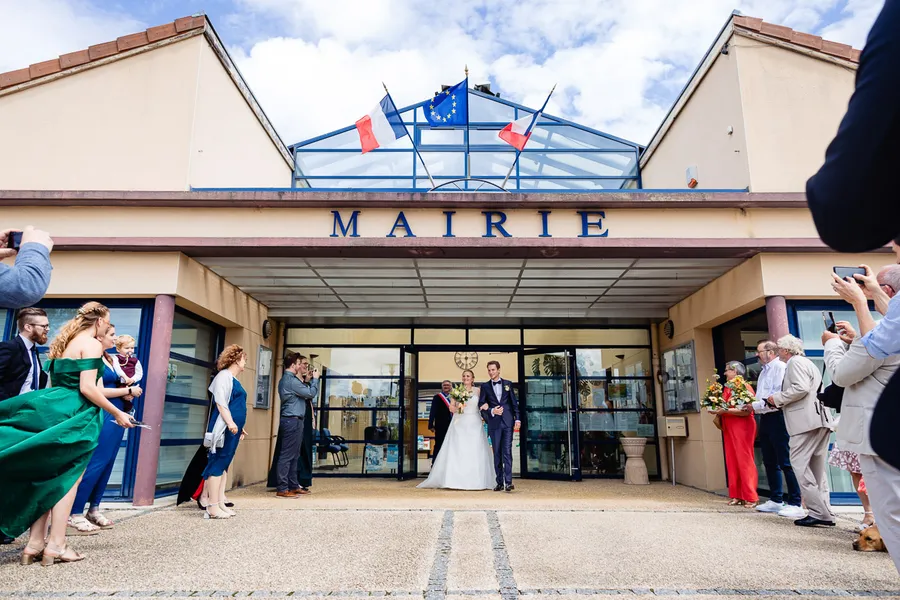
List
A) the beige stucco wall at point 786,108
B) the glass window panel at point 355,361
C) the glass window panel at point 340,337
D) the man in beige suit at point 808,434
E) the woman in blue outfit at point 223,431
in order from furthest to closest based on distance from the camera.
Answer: the glass window panel at point 340,337, the glass window panel at point 355,361, the beige stucco wall at point 786,108, the woman in blue outfit at point 223,431, the man in beige suit at point 808,434

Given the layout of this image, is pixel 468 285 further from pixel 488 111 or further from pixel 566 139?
pixel 488 111

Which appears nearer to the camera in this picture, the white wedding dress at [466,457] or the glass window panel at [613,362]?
the white wedding dress at [466,457]

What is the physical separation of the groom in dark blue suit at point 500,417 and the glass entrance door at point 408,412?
198 cm

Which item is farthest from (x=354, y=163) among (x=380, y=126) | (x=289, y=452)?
(x=289, y=452)

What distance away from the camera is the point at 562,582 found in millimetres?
3262

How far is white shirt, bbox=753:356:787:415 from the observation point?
19.5ft

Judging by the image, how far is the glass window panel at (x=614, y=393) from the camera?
34.2ft

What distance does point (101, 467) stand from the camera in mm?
4793

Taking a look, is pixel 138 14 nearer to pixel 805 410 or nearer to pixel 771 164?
pixel 771 164

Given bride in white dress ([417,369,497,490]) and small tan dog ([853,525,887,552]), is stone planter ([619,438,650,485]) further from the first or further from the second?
small tan dog ([853,525,887,552])

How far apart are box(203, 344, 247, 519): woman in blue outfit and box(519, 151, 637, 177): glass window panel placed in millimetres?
8351

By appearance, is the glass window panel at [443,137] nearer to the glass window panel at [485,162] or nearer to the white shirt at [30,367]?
the glass window panel at [485,162]

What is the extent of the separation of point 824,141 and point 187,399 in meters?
8.31

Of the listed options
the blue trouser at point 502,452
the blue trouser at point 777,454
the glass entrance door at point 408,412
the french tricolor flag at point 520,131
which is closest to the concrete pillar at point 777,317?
A: the blue trouser at point 777,454
